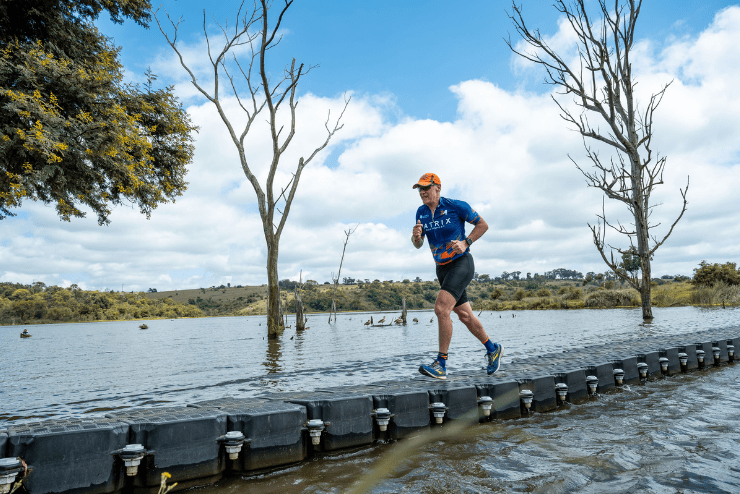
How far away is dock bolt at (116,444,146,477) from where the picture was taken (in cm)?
274

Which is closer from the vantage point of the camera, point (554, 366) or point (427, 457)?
point (427, 457)

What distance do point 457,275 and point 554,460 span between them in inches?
102

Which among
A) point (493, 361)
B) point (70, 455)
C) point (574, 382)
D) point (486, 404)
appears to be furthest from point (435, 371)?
point (70, 455)

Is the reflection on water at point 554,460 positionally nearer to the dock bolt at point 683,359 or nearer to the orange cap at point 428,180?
the orange cap at point 428,180

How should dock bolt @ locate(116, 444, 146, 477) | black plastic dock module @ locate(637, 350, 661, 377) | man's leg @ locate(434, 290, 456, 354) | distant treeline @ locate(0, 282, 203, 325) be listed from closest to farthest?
dock bolt @ locate(116, 444, 146, 477) → man's leg @ locate(434, 290, 456, 354) → black plastic dock module @ locate(637, 350, 661, 377) → distant treeline @ locate(0, 282, 203, 325)

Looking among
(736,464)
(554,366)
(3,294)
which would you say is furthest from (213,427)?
(3,294)

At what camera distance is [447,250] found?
5.64m

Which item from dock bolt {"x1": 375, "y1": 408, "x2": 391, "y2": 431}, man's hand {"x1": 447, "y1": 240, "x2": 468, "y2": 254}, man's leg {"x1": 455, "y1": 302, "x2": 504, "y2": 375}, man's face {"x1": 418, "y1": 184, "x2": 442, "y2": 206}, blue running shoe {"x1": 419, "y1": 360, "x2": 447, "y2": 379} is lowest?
dock bolt {"x1": 375, "y1": 408, "x2": 391, "y2": 431}

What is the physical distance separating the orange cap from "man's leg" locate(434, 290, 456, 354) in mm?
1448

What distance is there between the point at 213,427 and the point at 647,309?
21.4 m

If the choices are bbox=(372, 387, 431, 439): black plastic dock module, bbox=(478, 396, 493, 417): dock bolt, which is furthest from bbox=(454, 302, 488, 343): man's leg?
bbox=(372, 387, 431, 439): black plastic dock module

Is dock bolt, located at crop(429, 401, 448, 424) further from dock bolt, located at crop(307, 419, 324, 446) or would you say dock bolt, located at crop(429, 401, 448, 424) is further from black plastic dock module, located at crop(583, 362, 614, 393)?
black plastic dock module, located at crop(583, 362, 614, 393)

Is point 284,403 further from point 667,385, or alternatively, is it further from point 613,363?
point 667,385

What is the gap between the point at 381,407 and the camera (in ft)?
13.3
